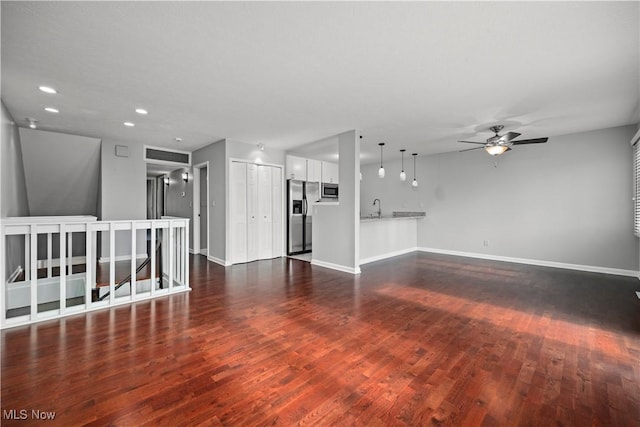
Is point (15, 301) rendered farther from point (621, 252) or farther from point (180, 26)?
point (621, 252)

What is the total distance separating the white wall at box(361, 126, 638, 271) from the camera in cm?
479

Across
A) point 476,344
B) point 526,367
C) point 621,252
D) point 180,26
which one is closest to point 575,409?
point 526,367

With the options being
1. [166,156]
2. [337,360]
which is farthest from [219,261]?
[337,360]

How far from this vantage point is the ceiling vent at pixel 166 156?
611 cm

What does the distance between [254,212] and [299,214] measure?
1197 mm

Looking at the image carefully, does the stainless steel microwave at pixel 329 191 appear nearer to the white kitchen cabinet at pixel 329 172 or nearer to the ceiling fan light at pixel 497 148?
the white kitchen cabinet at pixel 329 172

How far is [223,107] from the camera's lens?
3.75 meters

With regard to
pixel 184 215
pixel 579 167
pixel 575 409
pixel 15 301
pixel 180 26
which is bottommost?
pixel 575 409

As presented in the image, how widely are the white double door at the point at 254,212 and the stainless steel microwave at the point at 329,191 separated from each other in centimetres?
145

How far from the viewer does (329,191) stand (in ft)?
25.2

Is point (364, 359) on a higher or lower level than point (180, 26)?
lower

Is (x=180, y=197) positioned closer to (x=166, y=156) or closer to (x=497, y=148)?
(x=166, y=156)

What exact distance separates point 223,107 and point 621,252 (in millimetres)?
6971

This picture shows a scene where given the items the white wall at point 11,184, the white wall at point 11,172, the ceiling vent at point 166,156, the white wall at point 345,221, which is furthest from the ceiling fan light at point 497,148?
the white wall at point 11,172
